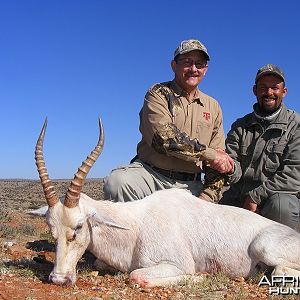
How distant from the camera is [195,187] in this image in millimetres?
8172

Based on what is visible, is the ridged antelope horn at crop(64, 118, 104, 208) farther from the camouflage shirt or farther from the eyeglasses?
the eyeglasses

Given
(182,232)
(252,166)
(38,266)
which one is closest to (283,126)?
(252,166)

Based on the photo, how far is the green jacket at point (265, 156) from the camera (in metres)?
7.89

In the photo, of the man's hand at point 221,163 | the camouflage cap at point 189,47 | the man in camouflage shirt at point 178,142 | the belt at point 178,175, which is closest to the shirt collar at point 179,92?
the man in camouflage shirt at point 178,142

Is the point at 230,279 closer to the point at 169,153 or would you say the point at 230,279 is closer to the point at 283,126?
the point at 169,153

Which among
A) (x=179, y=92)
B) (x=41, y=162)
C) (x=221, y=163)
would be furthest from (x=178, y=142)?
Answer: (x=41, y=162)


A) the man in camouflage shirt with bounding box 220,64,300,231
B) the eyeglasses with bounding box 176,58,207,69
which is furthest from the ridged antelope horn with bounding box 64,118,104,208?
the man in camouflage shirt with bounding box 220,64,300,231

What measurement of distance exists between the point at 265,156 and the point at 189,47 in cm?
211

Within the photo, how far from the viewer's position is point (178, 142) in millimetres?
7445

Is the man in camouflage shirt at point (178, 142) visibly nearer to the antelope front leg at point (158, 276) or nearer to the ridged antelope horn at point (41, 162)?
the ridged antelope horn at point (41, 162)

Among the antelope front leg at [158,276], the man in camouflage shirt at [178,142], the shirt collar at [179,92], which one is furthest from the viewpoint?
the shirt collar at [179,92]

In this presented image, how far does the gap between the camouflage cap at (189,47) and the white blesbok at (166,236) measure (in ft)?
7.92

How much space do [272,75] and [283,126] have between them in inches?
33.0

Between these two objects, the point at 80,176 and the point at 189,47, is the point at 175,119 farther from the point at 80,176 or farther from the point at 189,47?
the point at 80,176
